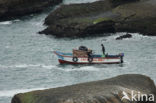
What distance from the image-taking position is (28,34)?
286 ft

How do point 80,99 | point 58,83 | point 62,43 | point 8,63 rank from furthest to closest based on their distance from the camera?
point 62,43 < point 8,63 < point 58,83 < point 80,99

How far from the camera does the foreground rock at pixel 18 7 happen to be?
101m

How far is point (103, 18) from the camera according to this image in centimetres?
8769

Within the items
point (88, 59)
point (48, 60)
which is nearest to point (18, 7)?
point (48, 60)

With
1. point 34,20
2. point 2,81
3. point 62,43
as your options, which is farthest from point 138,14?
point 2,81

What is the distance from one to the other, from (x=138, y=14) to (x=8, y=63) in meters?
30.3

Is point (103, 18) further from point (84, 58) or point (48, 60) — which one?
point (48, 60)

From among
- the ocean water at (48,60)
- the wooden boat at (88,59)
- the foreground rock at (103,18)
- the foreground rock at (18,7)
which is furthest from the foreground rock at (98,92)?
the foreground rock at (18,7)

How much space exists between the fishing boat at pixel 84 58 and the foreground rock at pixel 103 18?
1421 cm

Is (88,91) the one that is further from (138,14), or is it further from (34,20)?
(34,20)

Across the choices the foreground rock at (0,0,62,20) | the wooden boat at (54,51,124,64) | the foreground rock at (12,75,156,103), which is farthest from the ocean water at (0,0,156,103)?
the foreground rock at (12,75,156,103)

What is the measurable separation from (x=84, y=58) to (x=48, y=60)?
5.84 metres

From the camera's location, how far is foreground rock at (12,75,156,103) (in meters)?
18.0

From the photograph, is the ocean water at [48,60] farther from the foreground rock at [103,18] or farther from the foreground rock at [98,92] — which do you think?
the foreground rock at [98,92]
